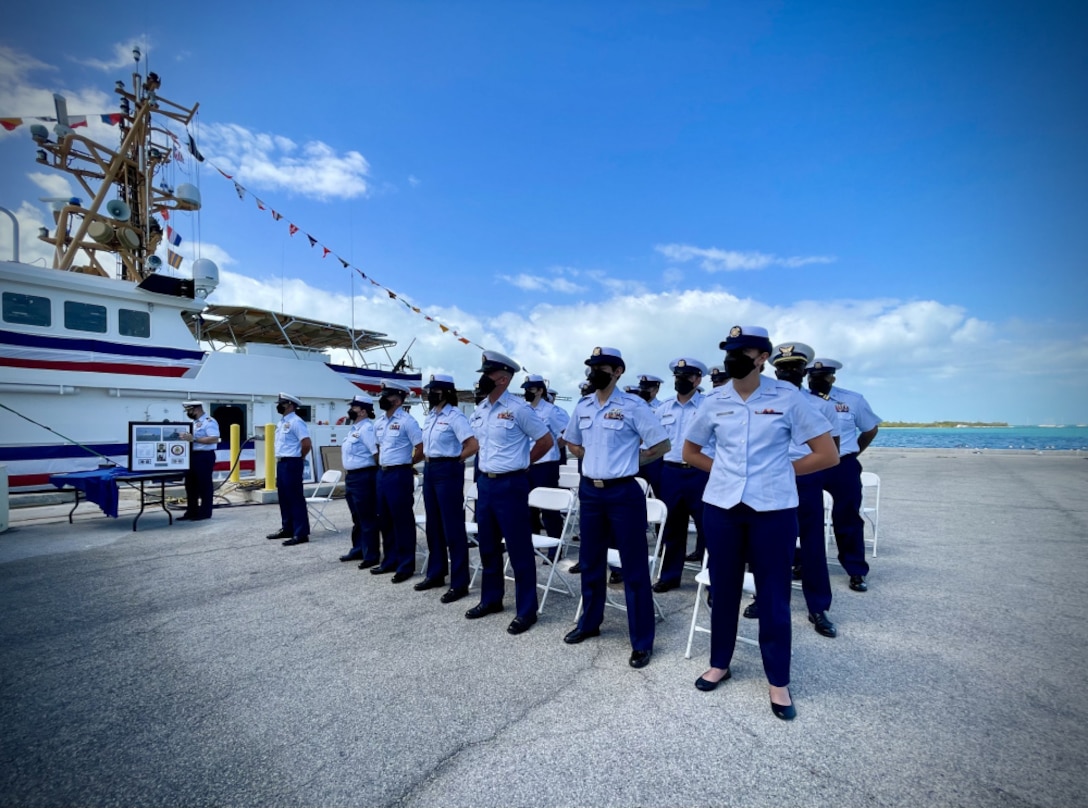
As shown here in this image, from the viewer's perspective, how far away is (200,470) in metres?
8.56

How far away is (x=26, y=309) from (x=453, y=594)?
470 inches

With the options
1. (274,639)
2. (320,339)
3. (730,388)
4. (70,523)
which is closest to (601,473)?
(730,388)

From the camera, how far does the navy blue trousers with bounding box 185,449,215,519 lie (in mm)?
8516

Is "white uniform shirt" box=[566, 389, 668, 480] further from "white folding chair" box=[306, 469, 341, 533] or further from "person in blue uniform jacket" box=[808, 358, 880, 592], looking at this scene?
"white folding chair" box=[306, 469, 341, 533]

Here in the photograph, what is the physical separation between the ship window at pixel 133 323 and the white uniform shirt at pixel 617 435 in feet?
41.1

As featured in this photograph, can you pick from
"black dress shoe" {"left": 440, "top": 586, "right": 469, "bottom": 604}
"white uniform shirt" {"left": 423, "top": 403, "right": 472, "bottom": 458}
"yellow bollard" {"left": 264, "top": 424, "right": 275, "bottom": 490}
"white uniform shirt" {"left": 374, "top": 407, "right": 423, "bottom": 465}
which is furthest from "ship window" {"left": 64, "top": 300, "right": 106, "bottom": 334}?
"black dress shoe" {"left": 440, "top": 586, "right": 469, "bottom": 604}

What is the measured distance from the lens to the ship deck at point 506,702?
7.14ft

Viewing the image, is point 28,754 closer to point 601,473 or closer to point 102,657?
point 102,657

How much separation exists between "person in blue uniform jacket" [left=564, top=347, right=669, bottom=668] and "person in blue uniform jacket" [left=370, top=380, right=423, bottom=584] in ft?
7.26

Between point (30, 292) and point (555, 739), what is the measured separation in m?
13.8

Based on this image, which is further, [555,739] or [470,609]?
[470,609]

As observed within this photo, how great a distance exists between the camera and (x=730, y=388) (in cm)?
304

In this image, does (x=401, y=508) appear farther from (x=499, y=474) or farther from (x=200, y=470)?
(x=200, y=470)

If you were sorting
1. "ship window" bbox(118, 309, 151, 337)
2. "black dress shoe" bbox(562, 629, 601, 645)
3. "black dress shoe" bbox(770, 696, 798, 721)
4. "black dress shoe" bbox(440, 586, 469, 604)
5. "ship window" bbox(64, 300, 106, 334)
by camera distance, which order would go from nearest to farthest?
"black dress shoe" bbox(770, 696, 798, 721) → "black dress shoe" bbox(562, 629, 601, 645) → "black dress shoe" bbox(440, 586, 469, 604) → "ship window" bbox(64, 300, 106, 334) → "ship window" bbox(118, 309, 151, 337)
